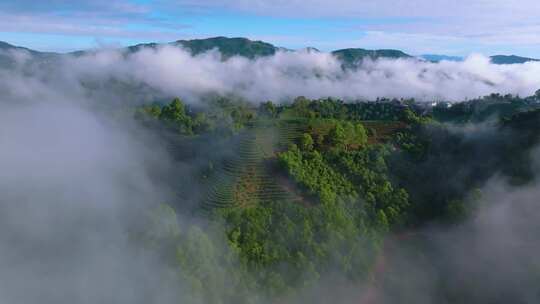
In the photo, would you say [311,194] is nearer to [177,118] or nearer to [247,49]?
[177,118]

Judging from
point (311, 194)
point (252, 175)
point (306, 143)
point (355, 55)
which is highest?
point (355, 55)

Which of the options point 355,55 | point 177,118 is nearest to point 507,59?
point 355,55

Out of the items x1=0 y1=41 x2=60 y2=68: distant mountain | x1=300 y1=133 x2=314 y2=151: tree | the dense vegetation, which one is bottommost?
the dense vegetation

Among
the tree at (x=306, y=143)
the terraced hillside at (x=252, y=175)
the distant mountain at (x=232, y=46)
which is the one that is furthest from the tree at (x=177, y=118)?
the distant mountain at (x=232, y=46)

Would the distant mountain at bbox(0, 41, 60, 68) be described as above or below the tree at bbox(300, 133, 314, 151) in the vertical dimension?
above

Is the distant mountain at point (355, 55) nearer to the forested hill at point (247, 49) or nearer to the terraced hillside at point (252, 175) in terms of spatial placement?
the forested hill at point (247, 49)

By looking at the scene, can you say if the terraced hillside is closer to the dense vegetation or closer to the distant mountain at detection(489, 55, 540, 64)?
the dense vegetation

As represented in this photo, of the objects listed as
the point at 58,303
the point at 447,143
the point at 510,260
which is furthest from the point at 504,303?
the point at 58,303

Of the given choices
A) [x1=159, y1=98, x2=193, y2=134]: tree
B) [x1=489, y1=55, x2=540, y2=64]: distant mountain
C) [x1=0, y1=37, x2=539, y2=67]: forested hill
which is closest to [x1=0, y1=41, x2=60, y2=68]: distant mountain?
[x1=0, y1=37, x2=539, y2=67]: forested hill

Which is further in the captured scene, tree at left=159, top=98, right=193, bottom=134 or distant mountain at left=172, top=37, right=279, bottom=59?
distant mountain at left=172, top=37, right=279, bottom=59
